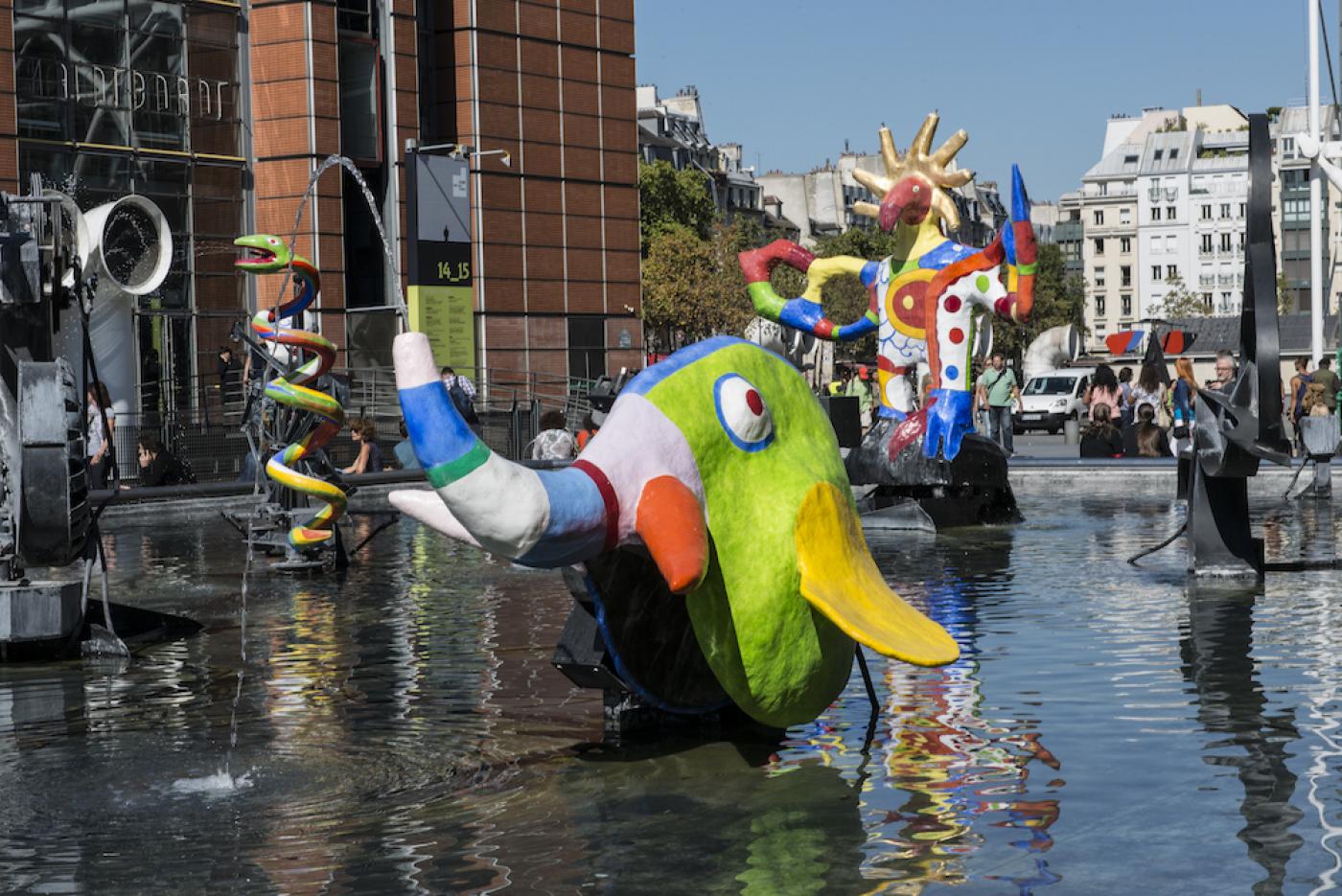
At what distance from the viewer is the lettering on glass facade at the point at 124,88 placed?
35.8 meters

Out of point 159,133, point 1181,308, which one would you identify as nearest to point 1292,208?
point 1181,308

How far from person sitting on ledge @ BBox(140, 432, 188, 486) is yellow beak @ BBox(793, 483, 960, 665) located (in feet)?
49.6

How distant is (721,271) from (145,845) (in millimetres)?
68819

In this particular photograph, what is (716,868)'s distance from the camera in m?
6.16

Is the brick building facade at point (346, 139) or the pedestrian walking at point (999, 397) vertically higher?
the brick building facade at point (346, 139)

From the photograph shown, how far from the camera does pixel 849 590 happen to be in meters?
7.60

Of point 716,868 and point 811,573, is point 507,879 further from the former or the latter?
point 811,573

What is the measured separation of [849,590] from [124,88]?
32.7 meters

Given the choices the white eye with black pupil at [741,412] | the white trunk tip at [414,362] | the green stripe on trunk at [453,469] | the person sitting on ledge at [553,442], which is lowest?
the person sitting on ledge at [553,442]

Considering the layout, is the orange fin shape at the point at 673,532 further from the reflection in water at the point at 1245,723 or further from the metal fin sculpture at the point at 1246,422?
the metal fin sculpture at the point at 1246,422

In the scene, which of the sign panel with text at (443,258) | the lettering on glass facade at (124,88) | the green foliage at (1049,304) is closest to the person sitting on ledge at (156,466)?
the lettering on glass facade at (124,88)

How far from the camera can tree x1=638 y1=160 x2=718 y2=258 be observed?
85250 millimetres

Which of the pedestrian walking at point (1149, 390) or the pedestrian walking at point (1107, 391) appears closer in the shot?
the pedestrian walking at point (1149, 390)

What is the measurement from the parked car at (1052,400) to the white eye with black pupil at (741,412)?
4148 cm
